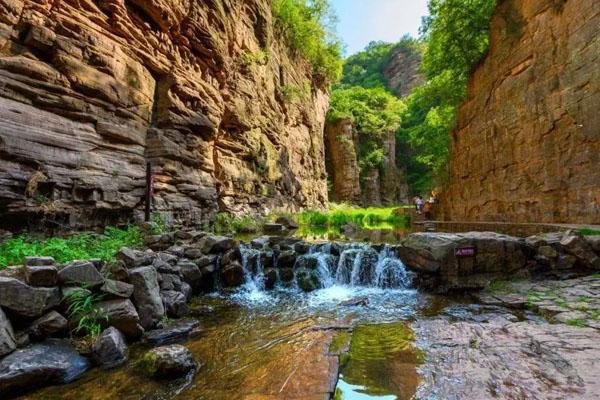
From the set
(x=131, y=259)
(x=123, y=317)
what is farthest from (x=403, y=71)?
(x=123, y=317)

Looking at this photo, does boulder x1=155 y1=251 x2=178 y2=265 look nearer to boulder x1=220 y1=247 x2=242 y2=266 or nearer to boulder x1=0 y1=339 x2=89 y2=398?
boulder x1=220 y1=247 x2=242 y2=266

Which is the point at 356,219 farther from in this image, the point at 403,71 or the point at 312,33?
the point at 403,71

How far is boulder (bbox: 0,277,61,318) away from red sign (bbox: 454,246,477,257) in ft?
22.4

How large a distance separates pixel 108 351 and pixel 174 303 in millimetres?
1700

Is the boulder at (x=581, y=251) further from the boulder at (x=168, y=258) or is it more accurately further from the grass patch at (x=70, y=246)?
the grass patch at (x=70, y=246)

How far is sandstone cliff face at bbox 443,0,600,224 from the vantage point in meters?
8.41

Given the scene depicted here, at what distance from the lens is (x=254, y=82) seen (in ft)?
58.2

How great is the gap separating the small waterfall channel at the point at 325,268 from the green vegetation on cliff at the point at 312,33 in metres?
18.7

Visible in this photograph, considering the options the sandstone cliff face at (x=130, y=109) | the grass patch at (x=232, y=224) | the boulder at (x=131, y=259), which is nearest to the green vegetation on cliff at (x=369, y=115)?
the sandstone cliff face at (x=130, y=109)

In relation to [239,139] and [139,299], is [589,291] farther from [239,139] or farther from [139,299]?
[239,139]

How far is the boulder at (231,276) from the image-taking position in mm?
7902

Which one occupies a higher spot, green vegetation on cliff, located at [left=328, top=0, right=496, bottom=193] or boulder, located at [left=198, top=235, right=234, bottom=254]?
green vegetation on cliff, located at [left=328, top=0, right=496, bottom=193]

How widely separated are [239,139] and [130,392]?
44.8 feet

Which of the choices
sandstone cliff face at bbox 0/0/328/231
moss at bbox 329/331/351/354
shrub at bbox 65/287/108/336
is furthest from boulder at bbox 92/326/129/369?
sandstone cliff face at bbox 0/0/328/231
